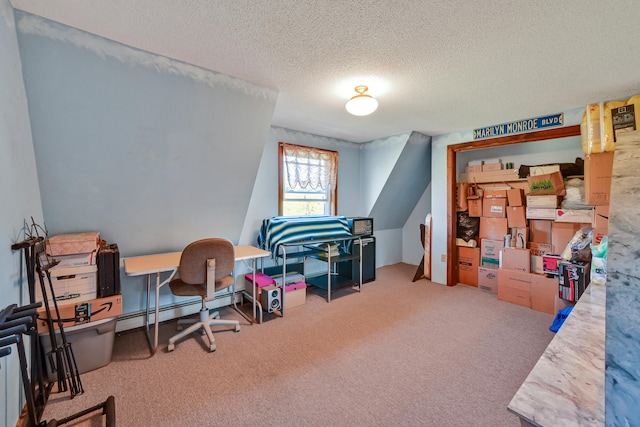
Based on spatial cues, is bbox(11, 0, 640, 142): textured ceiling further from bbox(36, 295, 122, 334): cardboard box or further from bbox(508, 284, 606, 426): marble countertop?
→ bbox(36, 295, 122, 334): cardboard box

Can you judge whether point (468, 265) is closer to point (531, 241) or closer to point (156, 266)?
point (531, 241)

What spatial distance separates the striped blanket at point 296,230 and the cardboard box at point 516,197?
2.31 meters

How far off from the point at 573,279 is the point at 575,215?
0.87 metres

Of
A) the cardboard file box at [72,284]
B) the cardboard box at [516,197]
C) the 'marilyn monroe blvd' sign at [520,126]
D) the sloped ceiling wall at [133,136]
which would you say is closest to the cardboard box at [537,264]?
the cardboard box at [516,197]

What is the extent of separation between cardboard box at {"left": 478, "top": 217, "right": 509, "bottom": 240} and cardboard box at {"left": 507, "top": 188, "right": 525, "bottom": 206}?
0.86 feet

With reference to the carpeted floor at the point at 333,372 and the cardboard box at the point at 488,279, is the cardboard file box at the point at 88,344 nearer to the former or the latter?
the carpeted floor at the point at 333,372

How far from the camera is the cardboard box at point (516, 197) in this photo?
3742mm

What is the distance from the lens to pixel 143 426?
1577 millimetres

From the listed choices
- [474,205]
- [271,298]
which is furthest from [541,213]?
[271,298]

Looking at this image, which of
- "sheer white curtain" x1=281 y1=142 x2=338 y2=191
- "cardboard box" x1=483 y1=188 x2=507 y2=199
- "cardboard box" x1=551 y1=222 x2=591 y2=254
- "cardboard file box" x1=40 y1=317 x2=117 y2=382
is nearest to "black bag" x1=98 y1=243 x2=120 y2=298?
"cardboard file box" x1=40 y1=317 x2=117 y2=382

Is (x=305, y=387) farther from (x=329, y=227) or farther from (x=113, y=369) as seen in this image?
(x=329, y=227)

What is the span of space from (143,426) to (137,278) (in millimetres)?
1596

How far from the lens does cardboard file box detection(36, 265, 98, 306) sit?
2.00 metres

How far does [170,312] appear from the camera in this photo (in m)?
3.00
